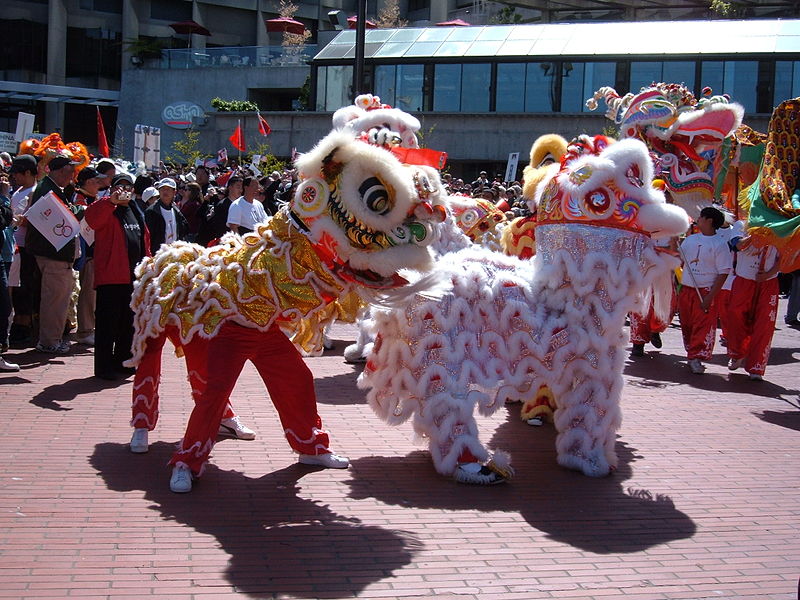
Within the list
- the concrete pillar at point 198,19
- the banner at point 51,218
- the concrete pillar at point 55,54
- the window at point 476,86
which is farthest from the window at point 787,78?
the concrete pillar at point 55,54

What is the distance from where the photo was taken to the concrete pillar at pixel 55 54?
4522cm

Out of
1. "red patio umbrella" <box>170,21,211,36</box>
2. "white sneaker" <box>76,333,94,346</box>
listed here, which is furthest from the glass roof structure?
"white sneaker" <box>76,333,94,346</box>

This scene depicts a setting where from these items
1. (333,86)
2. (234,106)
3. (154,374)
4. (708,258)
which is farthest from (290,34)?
(154,374)

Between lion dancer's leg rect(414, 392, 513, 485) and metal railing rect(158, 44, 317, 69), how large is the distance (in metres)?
34.0

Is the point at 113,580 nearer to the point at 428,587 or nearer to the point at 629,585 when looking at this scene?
the point at 428,587

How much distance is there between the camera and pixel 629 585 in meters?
4.36

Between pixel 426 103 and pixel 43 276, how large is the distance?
22788 mm

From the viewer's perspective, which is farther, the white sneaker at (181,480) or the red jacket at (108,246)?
the red jacket at (108,246)

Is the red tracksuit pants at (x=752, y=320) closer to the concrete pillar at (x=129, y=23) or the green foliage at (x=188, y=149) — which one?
the green foliage at (x=188, y=149)

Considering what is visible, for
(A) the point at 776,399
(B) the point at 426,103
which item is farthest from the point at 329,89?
(A) the point at 776,399

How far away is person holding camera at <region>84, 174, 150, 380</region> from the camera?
27.2ft

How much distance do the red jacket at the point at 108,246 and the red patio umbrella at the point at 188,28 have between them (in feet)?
126

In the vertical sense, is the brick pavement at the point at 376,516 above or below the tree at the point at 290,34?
below

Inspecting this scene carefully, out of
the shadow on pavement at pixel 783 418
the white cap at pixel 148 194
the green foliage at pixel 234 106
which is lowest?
the shadow on pavement at pixel 783 418
